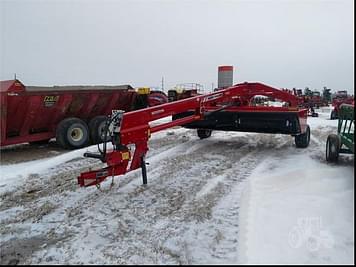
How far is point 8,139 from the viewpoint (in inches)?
312

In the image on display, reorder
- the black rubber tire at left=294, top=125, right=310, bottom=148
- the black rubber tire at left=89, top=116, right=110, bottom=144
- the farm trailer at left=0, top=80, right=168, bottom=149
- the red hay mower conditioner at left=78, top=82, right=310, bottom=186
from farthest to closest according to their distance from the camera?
the black rubber tire at left=89, top=116, right=110, bottom=144 < the farm trailer at left=0, top=80, right=168, bottom=149 < the black rubber tire at left=294, top=125, right=310, bottom=148 < the red hay mower conditioner at left=78, top=82, right=310, bottom=186

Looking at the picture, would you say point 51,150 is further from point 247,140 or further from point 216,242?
point 216,242

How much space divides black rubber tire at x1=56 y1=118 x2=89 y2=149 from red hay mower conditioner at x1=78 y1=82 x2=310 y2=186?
2.48 meters

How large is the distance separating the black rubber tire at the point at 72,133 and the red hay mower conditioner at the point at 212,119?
2478 mm

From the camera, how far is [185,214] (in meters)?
3.83

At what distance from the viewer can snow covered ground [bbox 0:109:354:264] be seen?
7.34 ft

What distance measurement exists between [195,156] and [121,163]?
2.58 metres

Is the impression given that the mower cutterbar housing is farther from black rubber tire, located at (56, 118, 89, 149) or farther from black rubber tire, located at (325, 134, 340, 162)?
black rubber tire, located at (56, 118, 89, 149)

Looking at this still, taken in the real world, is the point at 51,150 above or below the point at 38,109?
below

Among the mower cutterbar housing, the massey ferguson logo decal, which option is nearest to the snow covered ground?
the mower cutterbar housing

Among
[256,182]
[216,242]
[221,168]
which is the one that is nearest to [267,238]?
[216,242]

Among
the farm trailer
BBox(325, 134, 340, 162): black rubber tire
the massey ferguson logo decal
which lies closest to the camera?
BBox(325, 134, 340, 162): black rubber tire

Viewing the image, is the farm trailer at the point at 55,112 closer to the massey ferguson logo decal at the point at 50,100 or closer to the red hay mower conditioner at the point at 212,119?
the massey ferguson logo decal at the point at 50,100

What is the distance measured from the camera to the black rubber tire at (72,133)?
27.4 ft
